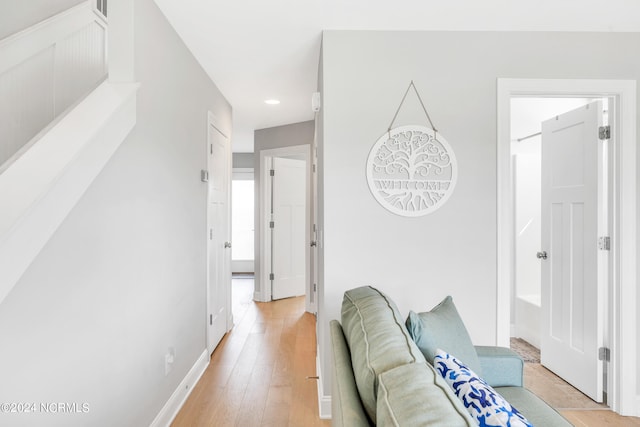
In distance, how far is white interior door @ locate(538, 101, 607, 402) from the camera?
236 centimetres

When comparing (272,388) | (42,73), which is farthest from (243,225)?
(42,73)

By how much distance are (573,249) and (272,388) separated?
2406 mm

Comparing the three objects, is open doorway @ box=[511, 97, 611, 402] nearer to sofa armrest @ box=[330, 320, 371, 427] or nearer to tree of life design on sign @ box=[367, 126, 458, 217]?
tree of life design on sign @ box=[367, 126, 458, 217]

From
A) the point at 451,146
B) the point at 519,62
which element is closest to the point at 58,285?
the point at 451,146

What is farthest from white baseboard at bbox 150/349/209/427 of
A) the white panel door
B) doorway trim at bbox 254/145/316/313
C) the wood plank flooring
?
the wood plank flooring

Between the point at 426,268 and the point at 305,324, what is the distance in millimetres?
2110

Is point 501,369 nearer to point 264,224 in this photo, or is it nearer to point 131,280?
point 131,280

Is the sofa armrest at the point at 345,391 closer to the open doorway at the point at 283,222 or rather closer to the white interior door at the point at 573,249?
the white interior door at the point at 573,249

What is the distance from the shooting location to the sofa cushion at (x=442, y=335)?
1351 millimetres

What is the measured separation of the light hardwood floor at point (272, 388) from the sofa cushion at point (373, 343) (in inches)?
46.9

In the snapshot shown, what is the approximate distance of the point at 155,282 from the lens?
1952 mm

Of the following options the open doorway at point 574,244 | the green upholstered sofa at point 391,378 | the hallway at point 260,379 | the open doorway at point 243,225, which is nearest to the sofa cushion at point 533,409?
the green upholstered sofa at point 391,378

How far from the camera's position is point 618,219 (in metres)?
2.24

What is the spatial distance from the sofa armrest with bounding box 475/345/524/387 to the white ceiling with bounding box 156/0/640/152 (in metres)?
1.85
